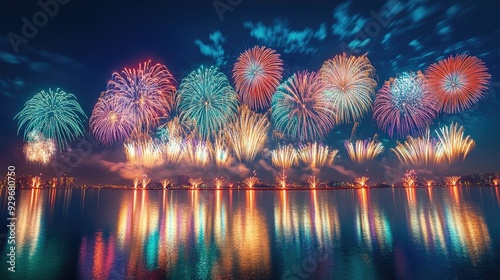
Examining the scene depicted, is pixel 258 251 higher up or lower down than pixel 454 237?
higher up

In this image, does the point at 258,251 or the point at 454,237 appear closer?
the point at 258,251

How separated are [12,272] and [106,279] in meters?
7.41

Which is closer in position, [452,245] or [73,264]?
[73,264]

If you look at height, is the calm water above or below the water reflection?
above

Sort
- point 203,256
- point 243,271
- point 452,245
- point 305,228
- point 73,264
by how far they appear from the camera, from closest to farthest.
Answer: point 243,271 → point 73,264 → point 203,256 → point 452,245 → point 305,228

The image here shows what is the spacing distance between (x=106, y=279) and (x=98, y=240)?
13160mm

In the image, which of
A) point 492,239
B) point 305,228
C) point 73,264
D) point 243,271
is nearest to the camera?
point 243,271

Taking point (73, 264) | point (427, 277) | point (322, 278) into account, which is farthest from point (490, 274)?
point (73, 264)

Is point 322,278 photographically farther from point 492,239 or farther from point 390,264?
point 492,239

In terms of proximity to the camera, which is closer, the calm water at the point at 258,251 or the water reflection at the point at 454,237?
the calm water at the point at 258,251

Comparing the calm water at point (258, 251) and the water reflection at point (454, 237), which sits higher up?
the calm water at point (258, 251)

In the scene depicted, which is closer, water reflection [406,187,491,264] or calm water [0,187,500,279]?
calm water [0,187,500,279]

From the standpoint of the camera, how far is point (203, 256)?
73.2ft

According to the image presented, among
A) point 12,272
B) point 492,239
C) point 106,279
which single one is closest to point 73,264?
point 12,272
